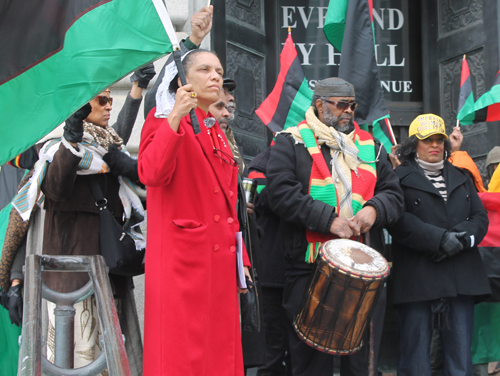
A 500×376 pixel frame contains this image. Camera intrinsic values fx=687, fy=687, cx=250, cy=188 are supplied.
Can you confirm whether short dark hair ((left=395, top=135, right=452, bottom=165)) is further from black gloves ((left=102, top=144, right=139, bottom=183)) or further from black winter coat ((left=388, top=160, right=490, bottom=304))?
black gloves ((left=102, top=144, right=139, bottom=183))

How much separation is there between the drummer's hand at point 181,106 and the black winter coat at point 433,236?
7.35 ft

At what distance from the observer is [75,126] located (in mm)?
3795

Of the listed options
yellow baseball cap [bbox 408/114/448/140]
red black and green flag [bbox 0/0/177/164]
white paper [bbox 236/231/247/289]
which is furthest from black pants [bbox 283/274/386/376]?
red black and green flag [bbox 0/0/177/164]

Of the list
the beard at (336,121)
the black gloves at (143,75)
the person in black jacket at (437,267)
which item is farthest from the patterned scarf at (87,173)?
the person in black jacket at (437,267)

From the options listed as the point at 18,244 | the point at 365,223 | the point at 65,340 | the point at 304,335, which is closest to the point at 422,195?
the point at 365,223

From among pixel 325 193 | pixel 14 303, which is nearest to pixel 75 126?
pixel 14 303

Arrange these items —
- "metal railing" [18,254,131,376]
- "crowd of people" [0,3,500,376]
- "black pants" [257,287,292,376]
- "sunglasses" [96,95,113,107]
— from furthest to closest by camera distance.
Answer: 1. "black pants" [257,287,292,376]
2. "sunglasses" [96,95,113,107]
3. "crowd of people" [0,3,500,376]
4. "metal railing" [18,254,131,376]

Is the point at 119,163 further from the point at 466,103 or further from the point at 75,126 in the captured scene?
the point at 466,103

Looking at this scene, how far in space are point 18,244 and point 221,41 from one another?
3.42 m

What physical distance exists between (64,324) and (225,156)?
1.43 meters

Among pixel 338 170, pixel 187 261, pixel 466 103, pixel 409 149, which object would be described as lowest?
pixel 187 261

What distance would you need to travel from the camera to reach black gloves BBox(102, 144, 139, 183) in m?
4.16

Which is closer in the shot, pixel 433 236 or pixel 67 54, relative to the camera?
pixel 67 54

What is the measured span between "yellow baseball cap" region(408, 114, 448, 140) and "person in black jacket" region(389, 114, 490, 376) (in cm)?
1
